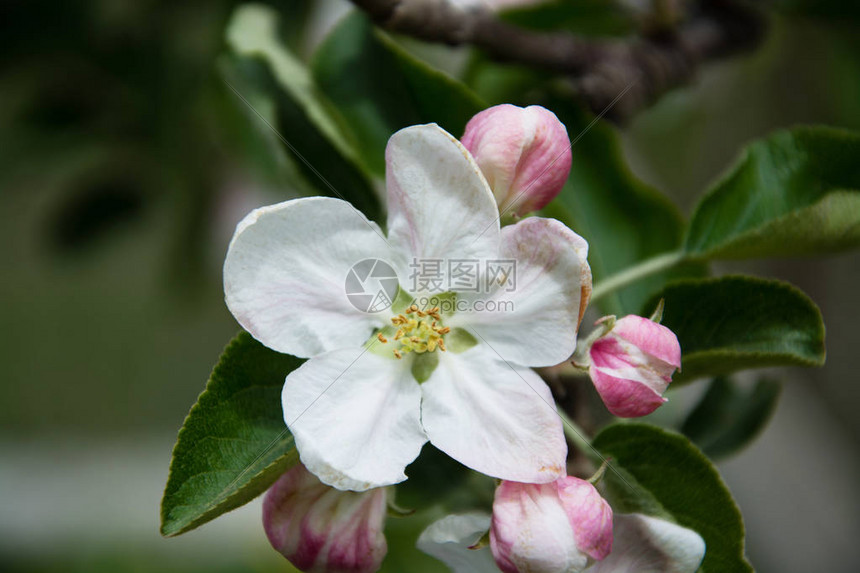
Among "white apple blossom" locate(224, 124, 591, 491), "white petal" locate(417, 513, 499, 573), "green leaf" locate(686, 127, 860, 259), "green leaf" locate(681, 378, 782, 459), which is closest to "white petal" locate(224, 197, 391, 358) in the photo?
"white apple blossom" locate(224, 124, 591, 491)

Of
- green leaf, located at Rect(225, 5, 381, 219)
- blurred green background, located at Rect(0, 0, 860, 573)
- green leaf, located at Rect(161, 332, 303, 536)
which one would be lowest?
blurred green background, located at Rect(0, 0, 860, 573)

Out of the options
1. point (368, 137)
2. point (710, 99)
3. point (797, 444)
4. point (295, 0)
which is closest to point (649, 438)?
point (368, 137)

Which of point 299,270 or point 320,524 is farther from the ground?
point 299,270

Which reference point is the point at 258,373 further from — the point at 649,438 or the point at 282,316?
the point at 649,438

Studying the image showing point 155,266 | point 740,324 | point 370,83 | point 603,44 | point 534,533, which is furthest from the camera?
point 155,266

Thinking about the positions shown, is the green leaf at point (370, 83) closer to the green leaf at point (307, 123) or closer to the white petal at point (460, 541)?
the green leaf at point (307, 123)

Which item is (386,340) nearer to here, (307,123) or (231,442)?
(231,442)

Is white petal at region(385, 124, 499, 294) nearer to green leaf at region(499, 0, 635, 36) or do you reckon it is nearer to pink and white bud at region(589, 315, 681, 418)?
pink and white bud at region(589, 315, 681, 418)

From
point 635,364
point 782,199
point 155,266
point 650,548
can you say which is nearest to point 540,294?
point 635,364
